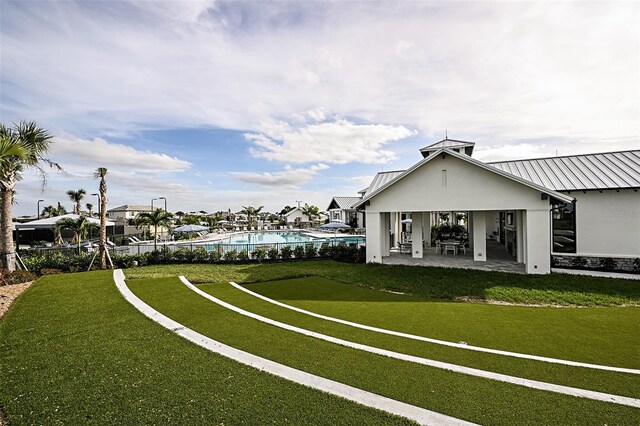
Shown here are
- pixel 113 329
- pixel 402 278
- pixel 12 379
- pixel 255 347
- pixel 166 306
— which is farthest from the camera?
pixel 402 278

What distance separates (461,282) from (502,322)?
4.18 m

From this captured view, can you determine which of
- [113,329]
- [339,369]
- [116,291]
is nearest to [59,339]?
[113,329]

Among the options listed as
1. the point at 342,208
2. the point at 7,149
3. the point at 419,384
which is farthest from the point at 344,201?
the point at 419,384

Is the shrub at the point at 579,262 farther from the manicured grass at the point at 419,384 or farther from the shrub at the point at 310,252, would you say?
the shrub at the point at 310,252

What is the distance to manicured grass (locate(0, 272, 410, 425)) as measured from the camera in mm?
3633

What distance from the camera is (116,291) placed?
9.59 m

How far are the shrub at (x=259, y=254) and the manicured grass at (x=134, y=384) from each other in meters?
10.6

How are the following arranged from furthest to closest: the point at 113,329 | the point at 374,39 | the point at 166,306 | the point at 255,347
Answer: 1. the point at 374,39
2. the point at 166,306
3. the point at 113,329
4. the point at 255,347

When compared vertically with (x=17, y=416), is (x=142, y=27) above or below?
above

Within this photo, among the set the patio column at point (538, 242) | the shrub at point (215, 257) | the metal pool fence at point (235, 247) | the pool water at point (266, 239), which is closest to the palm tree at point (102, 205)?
the metal pool fence at point (235, 247)

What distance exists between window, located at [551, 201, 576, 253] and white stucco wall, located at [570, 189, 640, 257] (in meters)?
0.19

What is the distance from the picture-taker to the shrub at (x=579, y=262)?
514 inches

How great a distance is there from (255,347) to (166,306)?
13.0 feet

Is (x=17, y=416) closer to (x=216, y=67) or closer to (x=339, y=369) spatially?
(x=339, y=369)
